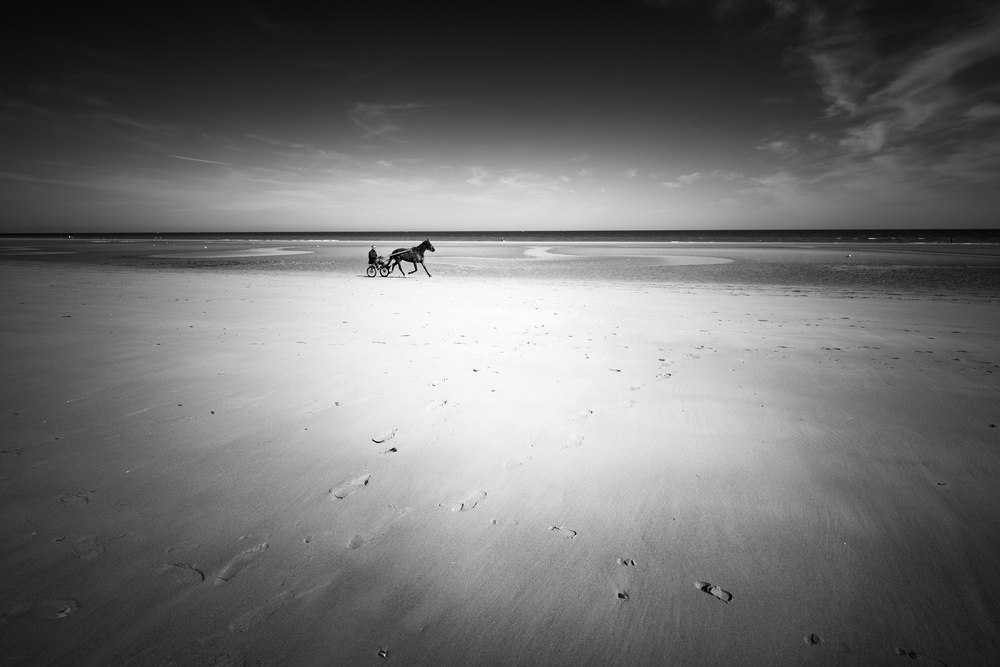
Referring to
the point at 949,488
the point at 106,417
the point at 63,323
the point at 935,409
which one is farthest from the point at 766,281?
the point at 63,323

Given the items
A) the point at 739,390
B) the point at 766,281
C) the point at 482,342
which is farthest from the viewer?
the point at 766,281

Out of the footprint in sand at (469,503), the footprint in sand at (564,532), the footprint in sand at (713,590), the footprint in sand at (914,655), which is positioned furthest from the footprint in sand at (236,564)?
the footprint in sand at (914,655)

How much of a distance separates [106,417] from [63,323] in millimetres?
5307

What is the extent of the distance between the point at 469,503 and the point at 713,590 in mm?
1480

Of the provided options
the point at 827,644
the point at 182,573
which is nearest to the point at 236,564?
the point at 182,573

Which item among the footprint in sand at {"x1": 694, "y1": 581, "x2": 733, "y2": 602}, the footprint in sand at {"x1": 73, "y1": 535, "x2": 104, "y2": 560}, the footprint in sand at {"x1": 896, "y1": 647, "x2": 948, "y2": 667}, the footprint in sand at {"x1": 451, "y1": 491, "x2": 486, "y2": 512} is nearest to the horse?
the footprint in sand at {"x1": 451, "y1": 491, "x2": 486, "y2": 512}

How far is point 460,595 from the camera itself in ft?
6.93

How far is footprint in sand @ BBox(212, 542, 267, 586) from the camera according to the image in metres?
2.12

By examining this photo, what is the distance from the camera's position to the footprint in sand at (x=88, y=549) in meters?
2.20

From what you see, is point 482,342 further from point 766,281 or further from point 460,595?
point 766,281

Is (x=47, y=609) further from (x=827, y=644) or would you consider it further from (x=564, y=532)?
(x=827, y=644)

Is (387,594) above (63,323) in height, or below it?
below

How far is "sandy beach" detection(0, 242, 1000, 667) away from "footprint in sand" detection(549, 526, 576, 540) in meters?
0.04

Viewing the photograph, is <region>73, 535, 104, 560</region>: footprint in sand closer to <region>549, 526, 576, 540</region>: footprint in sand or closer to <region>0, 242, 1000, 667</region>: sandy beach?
<region>0, 242, 1000, 667</region>: sandy beach
